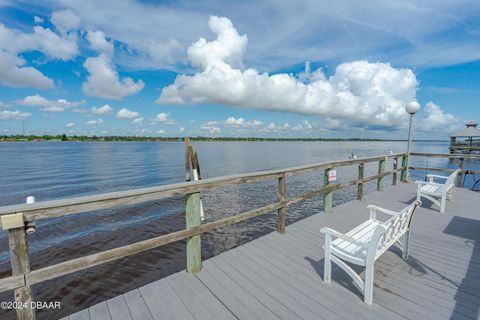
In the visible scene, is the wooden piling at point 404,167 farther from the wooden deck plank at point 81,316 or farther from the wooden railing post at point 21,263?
the wooden railing post at point 21,263

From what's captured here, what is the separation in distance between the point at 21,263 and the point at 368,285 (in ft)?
9.73

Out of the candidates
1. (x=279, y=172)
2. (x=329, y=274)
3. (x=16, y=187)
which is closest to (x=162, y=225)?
(x=279, y=172)

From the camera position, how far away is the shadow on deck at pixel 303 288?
228 cm

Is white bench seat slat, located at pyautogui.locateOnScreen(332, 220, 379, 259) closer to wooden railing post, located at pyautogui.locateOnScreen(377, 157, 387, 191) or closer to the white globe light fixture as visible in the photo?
wooden railing post, located at pyautogui.locateOnScreen(377, 157, 387, 191)

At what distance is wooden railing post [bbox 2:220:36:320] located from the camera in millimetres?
1808

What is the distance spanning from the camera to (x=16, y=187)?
1538cm

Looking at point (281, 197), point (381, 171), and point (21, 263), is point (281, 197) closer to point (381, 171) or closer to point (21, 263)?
point (21, 263)

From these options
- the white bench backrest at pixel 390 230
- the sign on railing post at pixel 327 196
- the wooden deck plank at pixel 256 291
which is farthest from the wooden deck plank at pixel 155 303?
the sign on railing post at pixel 327 196

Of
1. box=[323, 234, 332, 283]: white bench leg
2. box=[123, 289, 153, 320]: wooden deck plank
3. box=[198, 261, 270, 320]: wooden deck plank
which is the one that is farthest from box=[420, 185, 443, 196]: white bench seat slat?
box=[123, 289, 153, 320]: wooden deck plank

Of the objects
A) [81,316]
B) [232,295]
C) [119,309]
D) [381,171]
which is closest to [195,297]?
[232,295]

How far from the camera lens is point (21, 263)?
1862 mm

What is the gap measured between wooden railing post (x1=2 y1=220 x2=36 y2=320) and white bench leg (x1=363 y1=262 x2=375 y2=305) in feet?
9.46

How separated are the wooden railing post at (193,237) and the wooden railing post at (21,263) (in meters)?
1.43

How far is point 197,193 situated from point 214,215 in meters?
6.57
